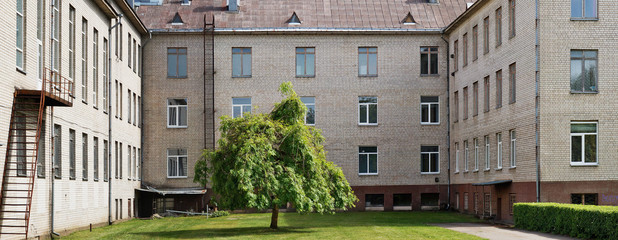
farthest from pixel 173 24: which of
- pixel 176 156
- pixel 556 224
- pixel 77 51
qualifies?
pixel 556 224

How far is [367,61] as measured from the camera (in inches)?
1895

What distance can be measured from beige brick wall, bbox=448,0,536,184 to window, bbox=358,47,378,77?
Result: 177 inches

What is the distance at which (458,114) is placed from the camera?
46.1 m

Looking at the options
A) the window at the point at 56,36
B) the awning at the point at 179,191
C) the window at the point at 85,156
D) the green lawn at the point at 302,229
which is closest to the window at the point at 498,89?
the green lawn at the point at 302,229

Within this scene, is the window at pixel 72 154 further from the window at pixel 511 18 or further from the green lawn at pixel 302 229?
the window at pixel 511 18

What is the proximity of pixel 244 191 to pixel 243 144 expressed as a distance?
5.86 feet

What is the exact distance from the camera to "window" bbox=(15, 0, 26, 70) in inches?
931

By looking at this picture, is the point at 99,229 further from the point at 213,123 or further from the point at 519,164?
the point at 519,164

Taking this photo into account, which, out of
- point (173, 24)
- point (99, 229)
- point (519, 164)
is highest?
point (173, 24)

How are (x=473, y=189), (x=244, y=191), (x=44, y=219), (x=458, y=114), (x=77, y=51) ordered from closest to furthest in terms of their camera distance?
1. (x=44, y=219)
2. (x=244, y=191)
3. (x=77, y=51)
4. (x=473, y=189)
5. (x=458, y=114)

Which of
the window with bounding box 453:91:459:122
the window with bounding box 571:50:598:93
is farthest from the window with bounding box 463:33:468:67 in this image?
the window with bounding box 571:50:598:93

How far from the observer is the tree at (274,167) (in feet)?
95.9

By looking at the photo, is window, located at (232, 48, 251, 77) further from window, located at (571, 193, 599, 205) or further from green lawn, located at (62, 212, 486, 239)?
window, located at (571, 193, 599, 205)

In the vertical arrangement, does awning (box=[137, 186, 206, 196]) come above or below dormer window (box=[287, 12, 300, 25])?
below
